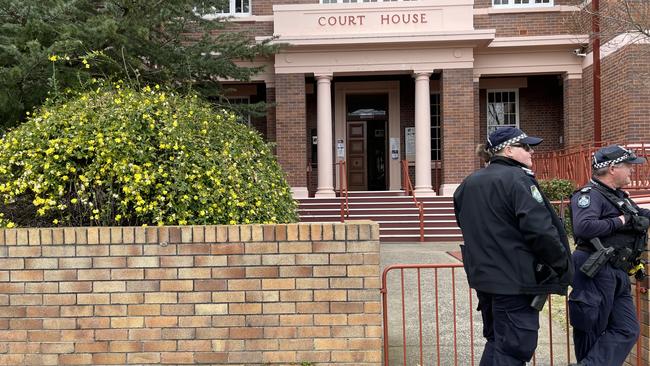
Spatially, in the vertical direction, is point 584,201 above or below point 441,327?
above

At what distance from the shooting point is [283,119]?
13.8 metres

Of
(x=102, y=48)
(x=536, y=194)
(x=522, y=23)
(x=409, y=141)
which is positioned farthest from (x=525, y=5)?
(x=536, y=194)

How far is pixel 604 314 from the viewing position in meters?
3.29

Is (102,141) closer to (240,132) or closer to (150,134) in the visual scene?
(150,134)

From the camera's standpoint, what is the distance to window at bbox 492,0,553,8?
14.6 metres

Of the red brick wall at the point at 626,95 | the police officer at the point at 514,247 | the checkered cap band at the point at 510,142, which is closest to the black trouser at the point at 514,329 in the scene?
the police officer at the point at 514,247

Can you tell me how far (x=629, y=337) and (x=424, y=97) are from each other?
10.8m

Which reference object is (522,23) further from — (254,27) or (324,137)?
(254,27)

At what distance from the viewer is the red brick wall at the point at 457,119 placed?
13.5 metres

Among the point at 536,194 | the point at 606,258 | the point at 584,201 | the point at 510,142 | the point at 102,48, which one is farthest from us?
the point at 102,48

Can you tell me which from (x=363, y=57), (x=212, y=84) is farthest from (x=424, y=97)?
(x=212, y=84)

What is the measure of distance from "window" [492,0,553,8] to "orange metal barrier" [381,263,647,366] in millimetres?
10554

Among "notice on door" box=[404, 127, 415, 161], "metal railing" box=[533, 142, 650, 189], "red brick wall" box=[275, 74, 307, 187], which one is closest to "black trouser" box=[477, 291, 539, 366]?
"metal railing" box=[533, 142, 650, 189]

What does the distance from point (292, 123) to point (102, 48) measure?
21.8 feet
